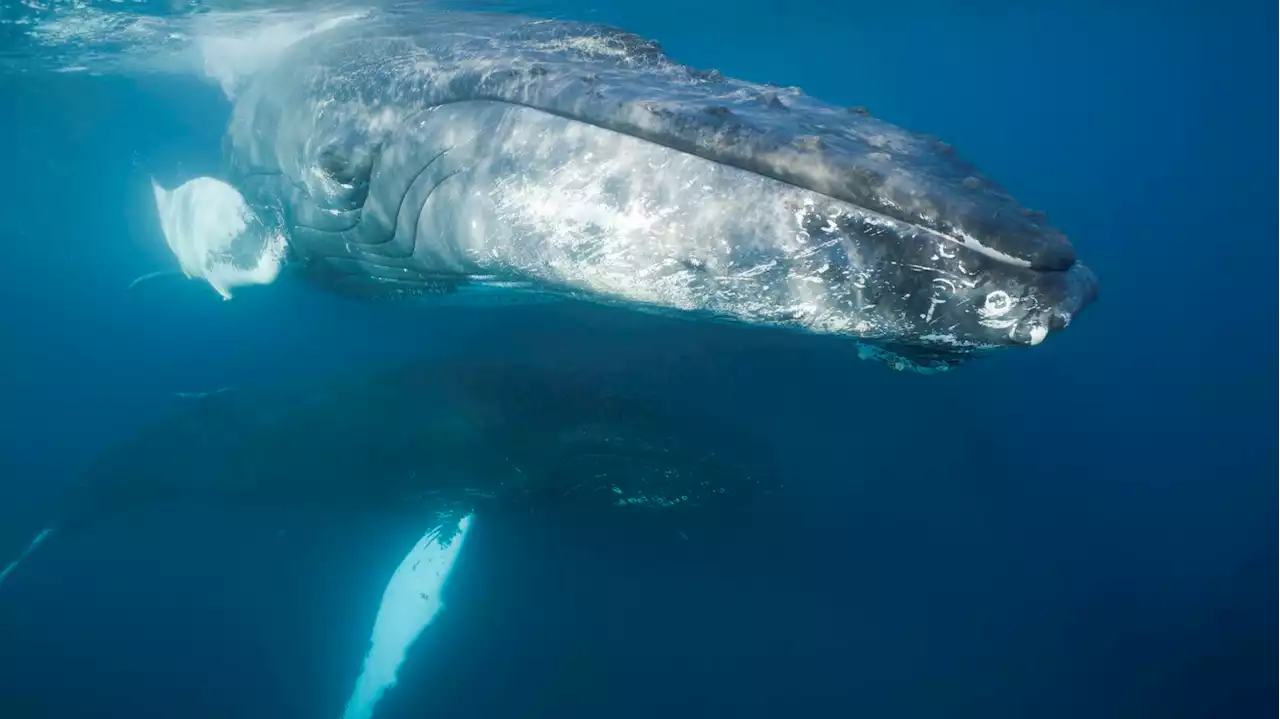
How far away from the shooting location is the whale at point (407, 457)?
7184 mm

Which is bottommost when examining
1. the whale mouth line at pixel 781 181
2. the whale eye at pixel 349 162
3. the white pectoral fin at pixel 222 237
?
the white pectoral fin at pixel 222 237

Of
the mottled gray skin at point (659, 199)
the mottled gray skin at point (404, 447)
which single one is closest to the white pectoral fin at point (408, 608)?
the mottled gray skin at point (404, 447)

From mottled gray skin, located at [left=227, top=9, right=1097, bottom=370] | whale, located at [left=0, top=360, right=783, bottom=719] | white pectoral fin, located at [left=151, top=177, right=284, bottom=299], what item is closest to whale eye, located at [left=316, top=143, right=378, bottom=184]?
mottled gray skin, located at [left=227, top=9, right=1097, bottom=370]

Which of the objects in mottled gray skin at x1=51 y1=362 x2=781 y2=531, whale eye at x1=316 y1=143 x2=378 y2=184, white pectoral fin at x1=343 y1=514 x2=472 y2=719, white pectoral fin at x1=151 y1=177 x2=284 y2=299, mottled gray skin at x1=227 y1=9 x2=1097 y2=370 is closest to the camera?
mottled gray skin at x1=227 y1=9 x2=1097 y2=370

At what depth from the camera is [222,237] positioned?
643cm

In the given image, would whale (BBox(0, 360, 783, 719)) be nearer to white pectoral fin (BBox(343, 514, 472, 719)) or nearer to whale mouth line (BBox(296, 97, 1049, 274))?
white pectoral fin (BBox(343, 514, 472, 719))

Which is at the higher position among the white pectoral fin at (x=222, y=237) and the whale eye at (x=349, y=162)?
the whale eye at (x=349, y=162)

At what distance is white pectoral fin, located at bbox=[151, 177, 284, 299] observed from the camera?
6.16m

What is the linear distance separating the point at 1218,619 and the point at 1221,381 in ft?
109

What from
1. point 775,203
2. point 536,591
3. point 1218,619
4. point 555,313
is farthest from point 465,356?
point 1218,619

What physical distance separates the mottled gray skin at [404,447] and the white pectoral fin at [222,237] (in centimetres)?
145

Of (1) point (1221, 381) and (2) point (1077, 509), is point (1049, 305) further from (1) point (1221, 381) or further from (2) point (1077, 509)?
(1) point (1221, 381)

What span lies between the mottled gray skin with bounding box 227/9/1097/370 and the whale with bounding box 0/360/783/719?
252 cm

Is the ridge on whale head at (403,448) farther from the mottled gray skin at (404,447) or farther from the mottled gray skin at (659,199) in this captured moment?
the mottled gray skin at (659,199)
